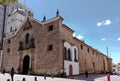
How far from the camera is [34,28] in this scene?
2914cm

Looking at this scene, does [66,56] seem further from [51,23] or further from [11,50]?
[11,50]

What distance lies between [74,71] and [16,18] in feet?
89.9

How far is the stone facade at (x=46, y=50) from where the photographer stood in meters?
24.4

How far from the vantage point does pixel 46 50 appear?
85.1ft

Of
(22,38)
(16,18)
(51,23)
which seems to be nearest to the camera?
(51,23)

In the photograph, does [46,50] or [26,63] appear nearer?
[46,50]

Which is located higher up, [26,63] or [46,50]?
[46,50]

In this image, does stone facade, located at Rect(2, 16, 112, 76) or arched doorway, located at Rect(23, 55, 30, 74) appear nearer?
stone facade, located at Rect(2, 16, 112, 76)

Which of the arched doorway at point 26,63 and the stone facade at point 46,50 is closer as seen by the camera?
the stone facade at point 46,50

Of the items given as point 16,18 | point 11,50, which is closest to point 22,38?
point 11,50

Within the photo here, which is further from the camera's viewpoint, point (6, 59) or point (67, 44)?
point (6, 59)

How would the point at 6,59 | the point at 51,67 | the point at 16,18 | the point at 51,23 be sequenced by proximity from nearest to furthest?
the point at 51,67 → the point at 51,23 → the point at 6,59 → the point at 16,18

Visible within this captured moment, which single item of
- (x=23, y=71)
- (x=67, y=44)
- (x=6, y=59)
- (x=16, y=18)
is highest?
(x=16, y=18)

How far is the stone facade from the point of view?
24.4 m
